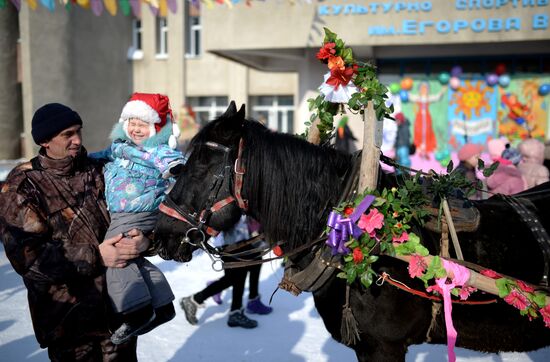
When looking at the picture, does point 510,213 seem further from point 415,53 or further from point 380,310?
point 415,53

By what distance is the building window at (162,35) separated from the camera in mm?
18141

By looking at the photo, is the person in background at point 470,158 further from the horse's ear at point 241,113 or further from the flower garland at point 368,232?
the horse's ear at point 241,113

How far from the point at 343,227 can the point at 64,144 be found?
52.4 inches

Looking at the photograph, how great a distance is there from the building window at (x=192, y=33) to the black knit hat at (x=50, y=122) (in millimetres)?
16541

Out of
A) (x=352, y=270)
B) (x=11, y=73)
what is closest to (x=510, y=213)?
(x=352, y=270)

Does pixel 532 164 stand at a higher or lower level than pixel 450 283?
higher

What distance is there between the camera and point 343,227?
1.96m

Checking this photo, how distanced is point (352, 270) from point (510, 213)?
1.00 metres

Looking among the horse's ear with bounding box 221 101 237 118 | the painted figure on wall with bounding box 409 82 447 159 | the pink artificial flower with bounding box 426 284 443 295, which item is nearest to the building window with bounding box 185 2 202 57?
the painted figure on wall with bounding box 409 82 447 159

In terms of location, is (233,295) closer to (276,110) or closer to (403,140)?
(403,140)

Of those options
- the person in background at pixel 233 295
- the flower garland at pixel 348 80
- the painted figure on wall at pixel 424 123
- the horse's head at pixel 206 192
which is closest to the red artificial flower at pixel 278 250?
the horse's head at pixel 206 192

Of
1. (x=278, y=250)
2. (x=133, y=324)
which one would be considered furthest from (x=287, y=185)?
(x=133, y=324)

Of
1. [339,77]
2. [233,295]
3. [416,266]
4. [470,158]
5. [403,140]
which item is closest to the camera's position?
[416,266]

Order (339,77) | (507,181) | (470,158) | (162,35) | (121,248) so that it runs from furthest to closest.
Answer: (162,35)
(470,158)
(507,181)
(339,77)
(121,248)
